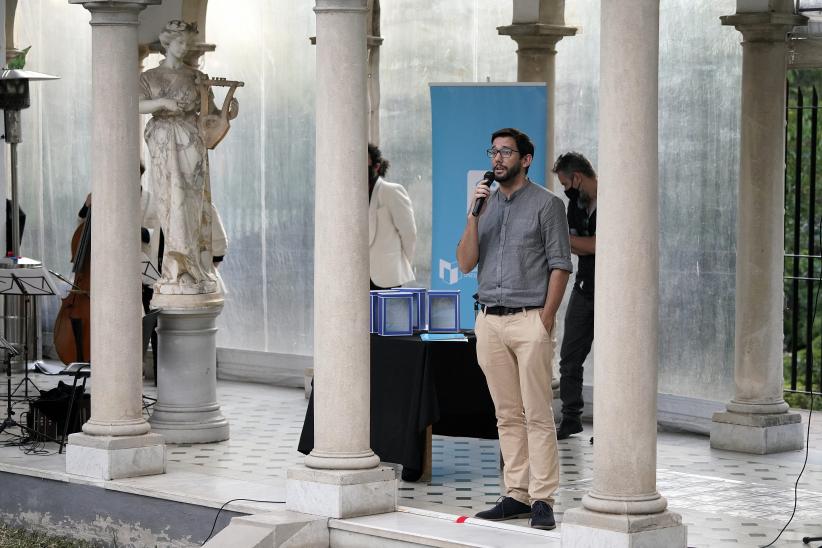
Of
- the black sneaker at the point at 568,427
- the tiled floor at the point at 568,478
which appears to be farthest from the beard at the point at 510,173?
the black sneaker at the point at 568,427

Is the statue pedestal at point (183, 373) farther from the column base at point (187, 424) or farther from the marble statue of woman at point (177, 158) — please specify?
the marble statue of woman at point (177, 158)

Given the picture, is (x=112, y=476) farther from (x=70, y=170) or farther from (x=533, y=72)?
(x=70, y=170)

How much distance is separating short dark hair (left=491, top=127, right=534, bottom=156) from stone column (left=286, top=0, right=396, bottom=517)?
677 mm

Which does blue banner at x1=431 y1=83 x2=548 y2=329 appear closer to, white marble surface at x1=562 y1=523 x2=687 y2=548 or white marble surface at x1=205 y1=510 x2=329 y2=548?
white marble surface at x1=205 y1=510 x2=329 y2=548

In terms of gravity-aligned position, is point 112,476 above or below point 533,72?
below

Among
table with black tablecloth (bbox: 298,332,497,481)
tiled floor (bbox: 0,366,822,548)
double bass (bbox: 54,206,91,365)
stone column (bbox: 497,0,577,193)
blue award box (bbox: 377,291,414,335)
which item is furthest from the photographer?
double bass (bbox: 54,206,91,365)

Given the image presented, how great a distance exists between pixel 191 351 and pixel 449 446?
1.79 metres

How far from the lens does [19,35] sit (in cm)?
1612

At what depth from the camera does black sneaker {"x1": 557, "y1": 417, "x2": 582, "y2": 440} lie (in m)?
10.4

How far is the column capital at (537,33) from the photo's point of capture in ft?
36.7

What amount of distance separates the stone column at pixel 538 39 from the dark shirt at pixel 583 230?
1.29 metres

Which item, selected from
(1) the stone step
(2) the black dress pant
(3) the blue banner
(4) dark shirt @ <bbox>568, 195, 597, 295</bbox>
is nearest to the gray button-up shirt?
(1) the stone step

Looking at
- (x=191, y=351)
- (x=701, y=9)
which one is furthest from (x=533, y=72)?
(x=191, y=351)

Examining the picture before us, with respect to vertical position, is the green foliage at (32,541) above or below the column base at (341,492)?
below
